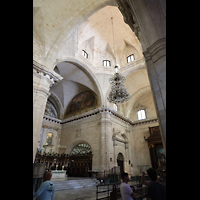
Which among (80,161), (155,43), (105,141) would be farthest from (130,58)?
(155,43)

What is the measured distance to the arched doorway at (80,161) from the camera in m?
12.9

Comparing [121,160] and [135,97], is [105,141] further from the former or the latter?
[135,97]

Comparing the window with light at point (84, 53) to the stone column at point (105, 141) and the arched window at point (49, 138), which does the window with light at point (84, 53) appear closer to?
the stone column at point (105, 141)

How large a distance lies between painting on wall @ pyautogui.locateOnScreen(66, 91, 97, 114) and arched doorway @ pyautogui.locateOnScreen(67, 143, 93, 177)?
4.48 metres

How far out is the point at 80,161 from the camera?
44.6ft

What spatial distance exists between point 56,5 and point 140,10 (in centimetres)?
693

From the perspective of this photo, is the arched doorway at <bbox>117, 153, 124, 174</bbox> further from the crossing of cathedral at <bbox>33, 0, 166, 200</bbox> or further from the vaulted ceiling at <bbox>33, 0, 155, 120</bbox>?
the vaulted ceiling at <bbox>33, 0, 155, 120</bbox>

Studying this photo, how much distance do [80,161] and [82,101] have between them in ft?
22.4

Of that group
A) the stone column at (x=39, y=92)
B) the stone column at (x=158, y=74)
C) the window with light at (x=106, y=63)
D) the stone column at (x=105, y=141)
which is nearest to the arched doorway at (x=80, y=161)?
the stone column at (x=105, y=141)

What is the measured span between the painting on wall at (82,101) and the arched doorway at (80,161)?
14.7ft

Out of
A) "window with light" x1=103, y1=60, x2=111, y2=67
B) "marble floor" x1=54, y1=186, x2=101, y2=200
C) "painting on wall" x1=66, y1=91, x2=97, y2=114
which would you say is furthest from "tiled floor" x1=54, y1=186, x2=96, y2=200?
"window with light" x1=103, y1=60, x2=111, y2=67
